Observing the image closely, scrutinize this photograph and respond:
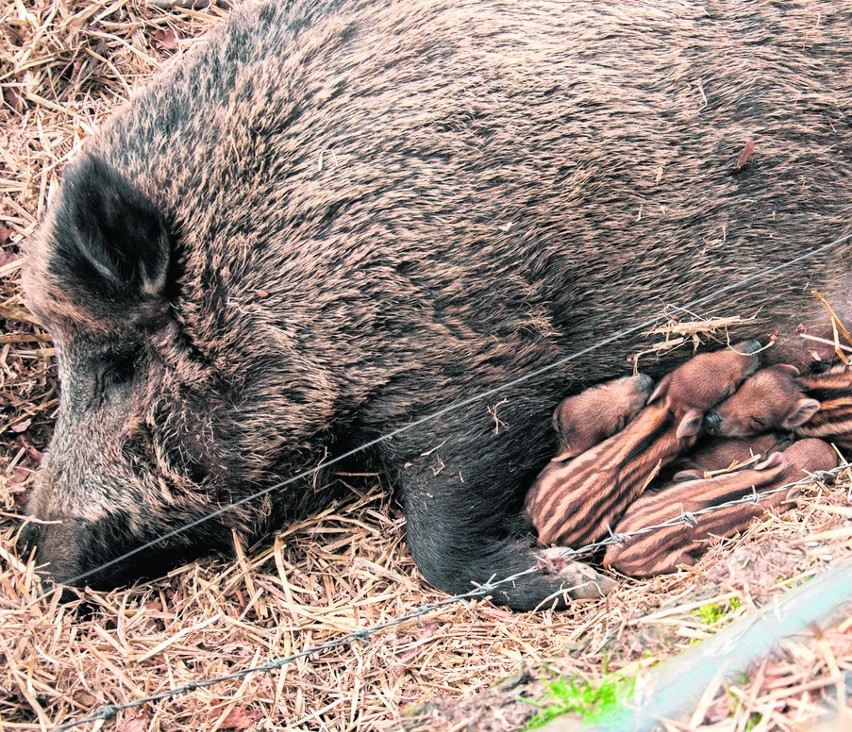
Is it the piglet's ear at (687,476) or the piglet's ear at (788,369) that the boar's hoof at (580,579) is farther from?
the piglet's ear at (788,369)

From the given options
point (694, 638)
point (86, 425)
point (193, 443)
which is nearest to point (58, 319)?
point (86, 425)

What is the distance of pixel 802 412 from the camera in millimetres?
3877

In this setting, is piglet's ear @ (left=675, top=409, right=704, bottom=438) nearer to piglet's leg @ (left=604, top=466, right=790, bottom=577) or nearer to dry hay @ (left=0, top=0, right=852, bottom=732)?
piglet's leg @ (left=604, top=466, right=790, bottom=577)

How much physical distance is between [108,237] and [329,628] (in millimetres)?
1913

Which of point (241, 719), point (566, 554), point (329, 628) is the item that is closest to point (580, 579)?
point (566, 554)

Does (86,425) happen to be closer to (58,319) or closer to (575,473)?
(58,319)

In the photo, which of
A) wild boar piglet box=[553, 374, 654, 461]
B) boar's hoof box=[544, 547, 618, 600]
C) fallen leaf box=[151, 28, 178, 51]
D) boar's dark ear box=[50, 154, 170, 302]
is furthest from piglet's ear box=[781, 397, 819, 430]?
fallen leaf box=[151, 28, 178, 51]

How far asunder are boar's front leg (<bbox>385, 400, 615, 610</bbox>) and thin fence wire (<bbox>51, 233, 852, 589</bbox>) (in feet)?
0.22

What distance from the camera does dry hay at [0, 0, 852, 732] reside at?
2.83 metres

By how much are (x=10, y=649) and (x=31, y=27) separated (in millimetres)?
3646

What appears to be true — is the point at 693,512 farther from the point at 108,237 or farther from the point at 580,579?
the point at 108,237

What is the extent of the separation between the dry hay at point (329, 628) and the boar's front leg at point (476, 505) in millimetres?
140

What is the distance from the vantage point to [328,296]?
3.72 meters

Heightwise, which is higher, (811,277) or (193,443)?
(193,443)
